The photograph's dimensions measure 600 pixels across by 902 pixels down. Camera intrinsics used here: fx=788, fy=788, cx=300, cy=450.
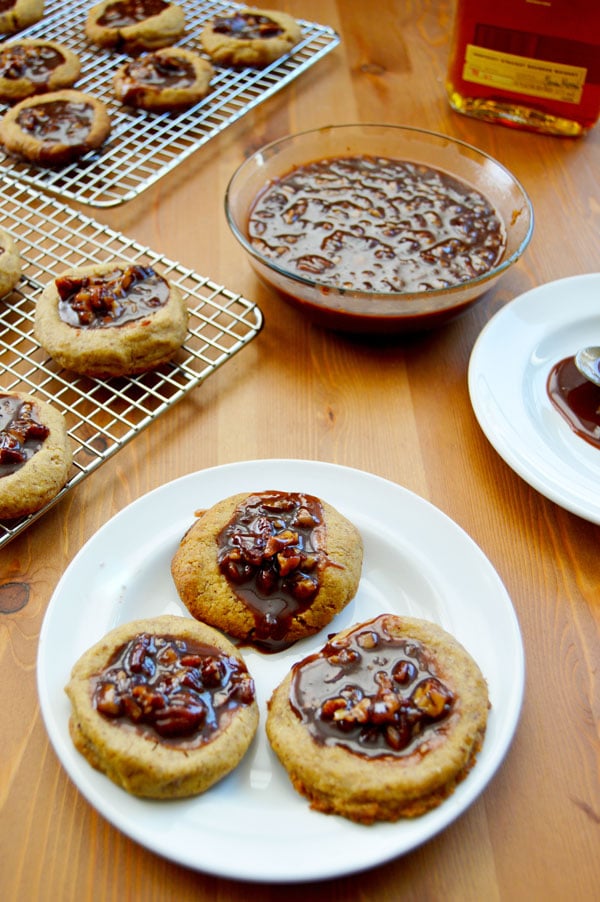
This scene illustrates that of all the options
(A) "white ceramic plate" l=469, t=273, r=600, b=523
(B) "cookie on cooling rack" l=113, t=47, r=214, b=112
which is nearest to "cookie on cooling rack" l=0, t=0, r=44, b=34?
(B) "cookie on cooling rack" l=113, t=47, r=214, b=112

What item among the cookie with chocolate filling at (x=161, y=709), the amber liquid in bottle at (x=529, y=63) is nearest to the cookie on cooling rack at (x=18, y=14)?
the amber liquid in bottle at (x=529, y=63)

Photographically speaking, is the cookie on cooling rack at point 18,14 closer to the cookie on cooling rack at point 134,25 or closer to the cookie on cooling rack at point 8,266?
the cookie on cooling rack at point 134,25

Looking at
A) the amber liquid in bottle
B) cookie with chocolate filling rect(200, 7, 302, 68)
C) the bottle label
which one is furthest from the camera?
cookie with chocolate filling rect(200, 7, 302, 68)

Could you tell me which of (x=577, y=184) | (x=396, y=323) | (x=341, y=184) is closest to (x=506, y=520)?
(x=396, y=323)

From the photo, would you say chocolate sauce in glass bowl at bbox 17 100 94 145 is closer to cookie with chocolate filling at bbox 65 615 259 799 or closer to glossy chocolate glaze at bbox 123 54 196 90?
glossy chocolate glaze at bbox 123 54 196 90

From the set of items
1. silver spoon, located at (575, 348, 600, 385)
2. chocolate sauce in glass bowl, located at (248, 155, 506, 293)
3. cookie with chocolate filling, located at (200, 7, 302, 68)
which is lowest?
silver spoon, located at (575, 348, 600, 385)

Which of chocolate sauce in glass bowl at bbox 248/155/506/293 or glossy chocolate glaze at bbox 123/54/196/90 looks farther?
glossy chocolate glaze at bbox 123/54/196/90

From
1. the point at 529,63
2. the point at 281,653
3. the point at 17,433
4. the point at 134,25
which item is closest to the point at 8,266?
the point at 17,433
